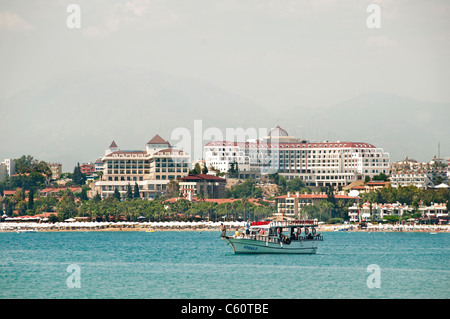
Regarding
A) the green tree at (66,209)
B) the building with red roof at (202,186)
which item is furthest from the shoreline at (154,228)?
the building with red roof at (202,186)

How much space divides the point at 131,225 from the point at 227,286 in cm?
9977

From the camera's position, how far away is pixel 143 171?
18975cm

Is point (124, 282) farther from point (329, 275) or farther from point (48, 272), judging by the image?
point (329, 275)

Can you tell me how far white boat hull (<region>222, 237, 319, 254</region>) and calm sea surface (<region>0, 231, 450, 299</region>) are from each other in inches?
38.6

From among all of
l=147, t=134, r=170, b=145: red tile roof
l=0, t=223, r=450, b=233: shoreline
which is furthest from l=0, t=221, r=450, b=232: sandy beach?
l=147, t=134, r=170, b=145: red tile roof

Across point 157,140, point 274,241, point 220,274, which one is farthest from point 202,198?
point 220,274

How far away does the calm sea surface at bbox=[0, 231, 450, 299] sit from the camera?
156ft

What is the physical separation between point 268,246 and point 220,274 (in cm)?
1343

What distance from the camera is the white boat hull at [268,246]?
6906 cm
